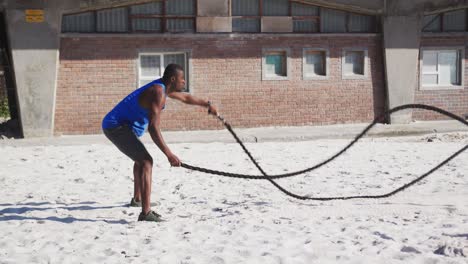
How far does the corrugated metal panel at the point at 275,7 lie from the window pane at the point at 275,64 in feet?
3.62

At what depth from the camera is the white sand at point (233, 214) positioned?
5551 millimetres

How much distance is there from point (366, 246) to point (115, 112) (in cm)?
306

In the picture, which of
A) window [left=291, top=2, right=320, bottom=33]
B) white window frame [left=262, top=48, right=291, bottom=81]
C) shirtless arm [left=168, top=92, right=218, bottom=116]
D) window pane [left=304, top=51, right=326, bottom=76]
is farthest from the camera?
window pane [left=304, top=51, right=326, bottom=76]

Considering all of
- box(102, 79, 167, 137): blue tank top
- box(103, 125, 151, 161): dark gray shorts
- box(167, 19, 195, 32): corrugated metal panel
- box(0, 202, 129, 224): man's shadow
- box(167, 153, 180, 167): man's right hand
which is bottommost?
box(0, 202, 129, 224): man's shadow

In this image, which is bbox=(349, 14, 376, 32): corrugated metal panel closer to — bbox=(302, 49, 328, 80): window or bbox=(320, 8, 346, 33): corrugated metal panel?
bbox=(320, 8, 346, 33): corrugated metal panel

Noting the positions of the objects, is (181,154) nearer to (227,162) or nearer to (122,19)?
(227,162)

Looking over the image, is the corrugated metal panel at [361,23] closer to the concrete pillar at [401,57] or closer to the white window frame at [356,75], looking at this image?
the concrete pillar at [401,57]

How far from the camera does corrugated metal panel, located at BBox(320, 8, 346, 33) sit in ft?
56.1

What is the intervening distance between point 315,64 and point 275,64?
1155 mm

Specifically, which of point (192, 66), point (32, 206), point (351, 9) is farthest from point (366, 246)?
point (351, 9)

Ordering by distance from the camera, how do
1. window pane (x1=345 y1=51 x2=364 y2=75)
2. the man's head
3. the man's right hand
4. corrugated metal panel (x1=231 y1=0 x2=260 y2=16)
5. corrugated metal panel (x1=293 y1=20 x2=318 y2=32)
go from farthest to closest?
window pane (x1=345 y1=51 x2=364 y2=75)
corrugated metal panel (x1=293 y1=20 x2=318 y2=32)
corrugated metal panel (x1=231 y1=0 x2=260 y2=16)
the man's head
the man's right hand

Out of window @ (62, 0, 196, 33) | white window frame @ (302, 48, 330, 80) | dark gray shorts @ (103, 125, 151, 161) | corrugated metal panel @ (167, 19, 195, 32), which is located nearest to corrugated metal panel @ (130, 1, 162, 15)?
window @ (62, 0, 196, 33)

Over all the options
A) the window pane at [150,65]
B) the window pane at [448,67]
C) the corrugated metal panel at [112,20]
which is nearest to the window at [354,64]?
the window pane at [448,67]

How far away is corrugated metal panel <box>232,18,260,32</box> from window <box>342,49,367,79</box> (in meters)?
2.62
